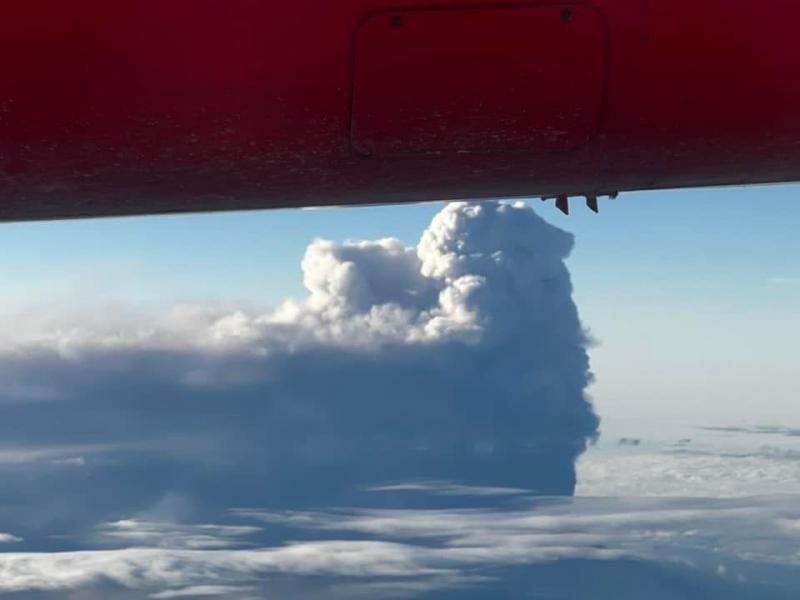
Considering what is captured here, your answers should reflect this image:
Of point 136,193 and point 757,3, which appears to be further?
point 136,193

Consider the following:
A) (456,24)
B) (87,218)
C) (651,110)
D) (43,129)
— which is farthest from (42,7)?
(651,110)

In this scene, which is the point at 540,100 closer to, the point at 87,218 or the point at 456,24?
the point at 456,24

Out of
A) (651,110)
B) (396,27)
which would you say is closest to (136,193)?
(396,27)

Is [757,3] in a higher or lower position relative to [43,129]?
higher

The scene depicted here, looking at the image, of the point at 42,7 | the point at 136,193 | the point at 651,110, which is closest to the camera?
the point at 42,7

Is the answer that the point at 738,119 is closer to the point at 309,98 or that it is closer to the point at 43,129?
the point at 309,98

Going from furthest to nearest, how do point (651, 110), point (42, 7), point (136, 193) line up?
point (136, 193) → point (651, 110) → point (42, 7)
